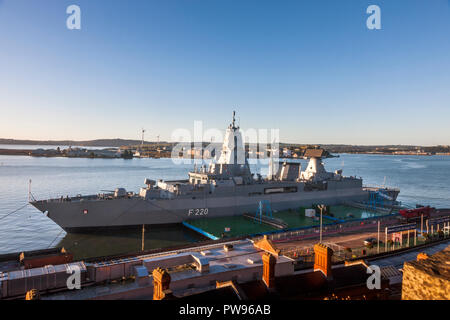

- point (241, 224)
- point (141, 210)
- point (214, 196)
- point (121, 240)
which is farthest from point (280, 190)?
point (121, 240)

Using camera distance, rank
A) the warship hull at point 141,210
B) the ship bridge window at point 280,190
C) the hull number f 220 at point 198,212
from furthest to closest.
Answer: the ship bridge window at point 280,190 → the hull number f 220 at point 198,212 → the warship hull at point 141,210

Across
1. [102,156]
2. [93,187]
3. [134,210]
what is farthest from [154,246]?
[102,156]

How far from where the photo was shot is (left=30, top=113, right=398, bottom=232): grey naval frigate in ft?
85.0

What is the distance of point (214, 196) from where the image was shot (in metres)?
30.1

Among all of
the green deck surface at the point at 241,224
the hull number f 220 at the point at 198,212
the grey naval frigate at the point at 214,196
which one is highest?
the grey naval frigate at the point at 214,196

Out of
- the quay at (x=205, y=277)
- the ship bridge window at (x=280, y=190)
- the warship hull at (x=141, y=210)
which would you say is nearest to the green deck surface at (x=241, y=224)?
the warship hull at (x=141, y=210)

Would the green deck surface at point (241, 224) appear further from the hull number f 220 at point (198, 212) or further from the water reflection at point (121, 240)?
the water reflection at point (121, 240)

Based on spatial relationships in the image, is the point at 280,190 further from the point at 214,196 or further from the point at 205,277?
the point at 205,277

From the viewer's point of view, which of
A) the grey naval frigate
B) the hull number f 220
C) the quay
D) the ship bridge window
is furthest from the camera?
the ship bridge window

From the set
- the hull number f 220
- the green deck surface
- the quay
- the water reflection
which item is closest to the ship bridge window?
the green deck surface

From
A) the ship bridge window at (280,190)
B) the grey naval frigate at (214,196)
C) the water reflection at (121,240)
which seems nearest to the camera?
the water reflection at (121,240)

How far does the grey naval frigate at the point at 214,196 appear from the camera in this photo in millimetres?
25906

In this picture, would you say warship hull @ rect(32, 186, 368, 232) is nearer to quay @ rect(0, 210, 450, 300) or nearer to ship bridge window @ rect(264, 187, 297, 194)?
ship bridge window @ rect(264, 187, 297, 194)
